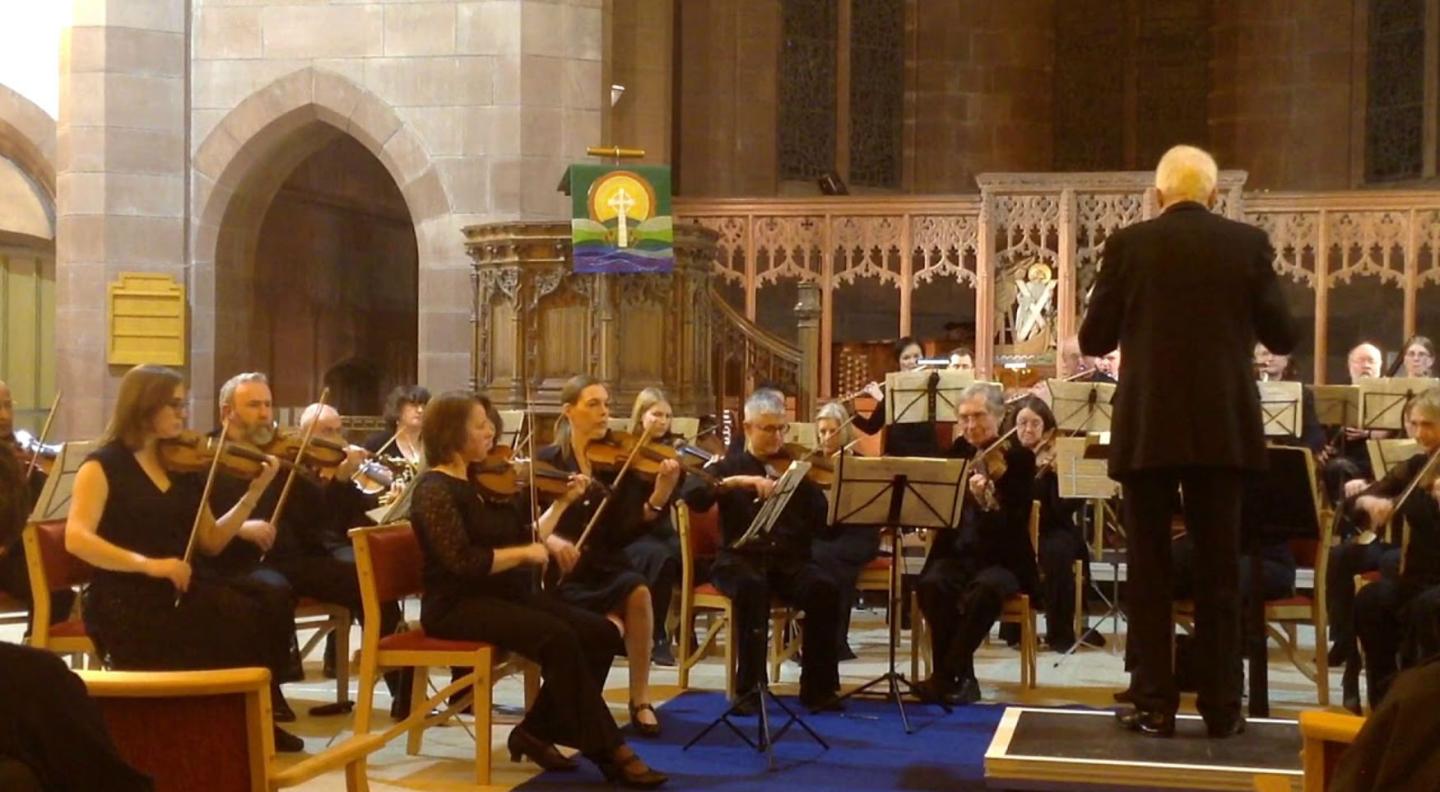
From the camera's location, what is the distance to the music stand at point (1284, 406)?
7.95 metres

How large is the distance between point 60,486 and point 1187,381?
4325mm

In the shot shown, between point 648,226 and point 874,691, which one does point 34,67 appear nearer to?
point 648,226

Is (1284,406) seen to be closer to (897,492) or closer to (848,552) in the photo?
(848,552)

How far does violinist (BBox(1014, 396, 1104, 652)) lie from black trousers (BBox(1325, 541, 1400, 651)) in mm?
1215

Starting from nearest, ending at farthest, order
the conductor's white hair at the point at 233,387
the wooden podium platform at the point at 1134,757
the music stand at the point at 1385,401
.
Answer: the wooden podium platform at the point at 1134,757
the conductor's white hair at the point at 233,387
the music stand at the point at 1385,401

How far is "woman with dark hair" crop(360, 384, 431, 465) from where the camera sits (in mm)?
8188

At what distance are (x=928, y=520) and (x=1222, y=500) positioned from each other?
1.90 m

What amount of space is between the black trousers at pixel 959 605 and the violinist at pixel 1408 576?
135cm

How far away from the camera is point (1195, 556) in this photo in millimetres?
4598

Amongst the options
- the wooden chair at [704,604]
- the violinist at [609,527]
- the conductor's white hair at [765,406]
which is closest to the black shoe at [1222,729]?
the violinist at [609,527]

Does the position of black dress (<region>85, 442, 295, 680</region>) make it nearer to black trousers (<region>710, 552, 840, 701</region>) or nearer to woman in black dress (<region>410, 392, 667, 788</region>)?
woman in black dress (<region>410, 392, 667, 788</region>)

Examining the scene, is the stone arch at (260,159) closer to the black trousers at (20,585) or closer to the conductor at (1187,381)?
the black trousers at (20,585)

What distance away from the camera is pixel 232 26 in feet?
42.8

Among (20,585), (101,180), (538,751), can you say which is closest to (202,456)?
(538,751)
